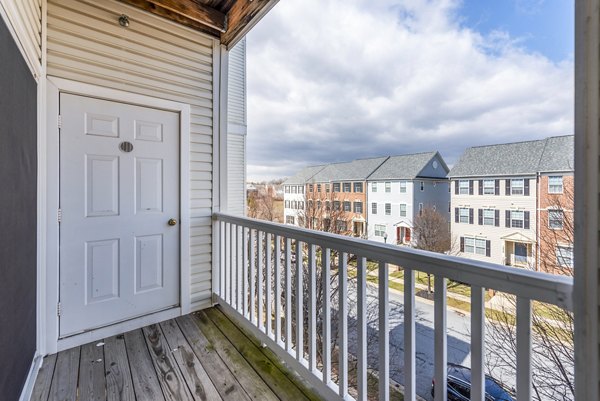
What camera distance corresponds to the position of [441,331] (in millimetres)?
1014

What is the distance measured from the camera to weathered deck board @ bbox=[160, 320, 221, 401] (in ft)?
5.25

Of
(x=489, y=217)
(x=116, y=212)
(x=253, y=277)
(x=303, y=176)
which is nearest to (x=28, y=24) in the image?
(x=116, y=212)

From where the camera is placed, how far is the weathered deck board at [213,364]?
1609 millimetres

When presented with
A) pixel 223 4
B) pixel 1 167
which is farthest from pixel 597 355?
pixel 223 4

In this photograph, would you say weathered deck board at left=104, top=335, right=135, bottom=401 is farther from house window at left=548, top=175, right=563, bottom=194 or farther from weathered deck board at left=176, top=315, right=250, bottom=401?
house window at left=548, top=175, right=563, bottom=194

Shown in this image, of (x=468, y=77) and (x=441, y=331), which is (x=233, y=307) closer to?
(x=441, y=331)

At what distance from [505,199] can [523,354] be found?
186 cm

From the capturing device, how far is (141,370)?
1794mm

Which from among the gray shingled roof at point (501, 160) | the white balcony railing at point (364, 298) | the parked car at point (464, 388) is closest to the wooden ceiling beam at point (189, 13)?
the white balcony railing at point (364, 298)

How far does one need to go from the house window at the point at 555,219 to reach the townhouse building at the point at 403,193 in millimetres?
1119

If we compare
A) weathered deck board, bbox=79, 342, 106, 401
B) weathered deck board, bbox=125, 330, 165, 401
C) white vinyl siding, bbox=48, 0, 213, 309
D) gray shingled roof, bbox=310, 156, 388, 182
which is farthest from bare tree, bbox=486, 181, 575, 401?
gray shingled roof, bbox=310, 156, 388, 182

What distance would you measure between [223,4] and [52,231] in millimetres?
2323

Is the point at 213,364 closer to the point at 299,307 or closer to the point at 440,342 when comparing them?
the point at 299,307

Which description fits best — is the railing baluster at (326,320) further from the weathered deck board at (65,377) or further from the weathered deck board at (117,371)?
the weathered deck board at (65,377)
